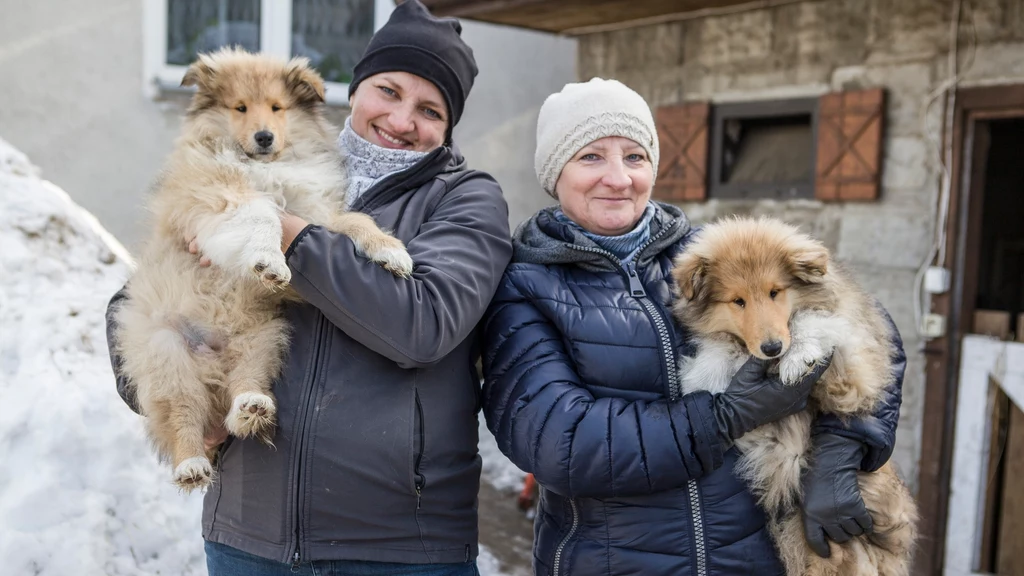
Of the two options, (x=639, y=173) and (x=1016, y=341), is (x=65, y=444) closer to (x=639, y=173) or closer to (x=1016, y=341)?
(x=639, y=173)

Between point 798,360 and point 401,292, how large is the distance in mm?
1133

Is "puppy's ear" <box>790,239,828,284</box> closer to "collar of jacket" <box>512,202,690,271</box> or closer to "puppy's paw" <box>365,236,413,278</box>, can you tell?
"collar of jacket" <box>512,202,690,271</box>

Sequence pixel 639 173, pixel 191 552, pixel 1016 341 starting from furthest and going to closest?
pixel 1016 341
pixel 191 552
pixel 639 173

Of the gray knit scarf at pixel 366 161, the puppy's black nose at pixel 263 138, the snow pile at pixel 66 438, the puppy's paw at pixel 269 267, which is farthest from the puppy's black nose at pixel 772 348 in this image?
the snow pile at pixel 66 438

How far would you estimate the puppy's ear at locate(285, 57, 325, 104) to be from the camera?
298 cm

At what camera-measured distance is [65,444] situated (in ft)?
12.9

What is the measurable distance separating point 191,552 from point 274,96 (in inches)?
89.6

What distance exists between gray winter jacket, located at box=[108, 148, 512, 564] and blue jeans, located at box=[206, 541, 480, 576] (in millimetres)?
30

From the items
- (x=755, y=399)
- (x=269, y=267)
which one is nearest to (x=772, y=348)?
(x=755, y=399)

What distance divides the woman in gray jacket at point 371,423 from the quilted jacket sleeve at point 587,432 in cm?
17

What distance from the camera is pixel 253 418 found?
2.18m

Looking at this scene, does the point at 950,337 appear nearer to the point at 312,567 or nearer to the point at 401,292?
the point at 401,292

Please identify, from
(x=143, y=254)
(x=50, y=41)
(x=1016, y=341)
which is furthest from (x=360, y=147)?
(x=50, y=41)

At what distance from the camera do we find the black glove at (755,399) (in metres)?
2.16
